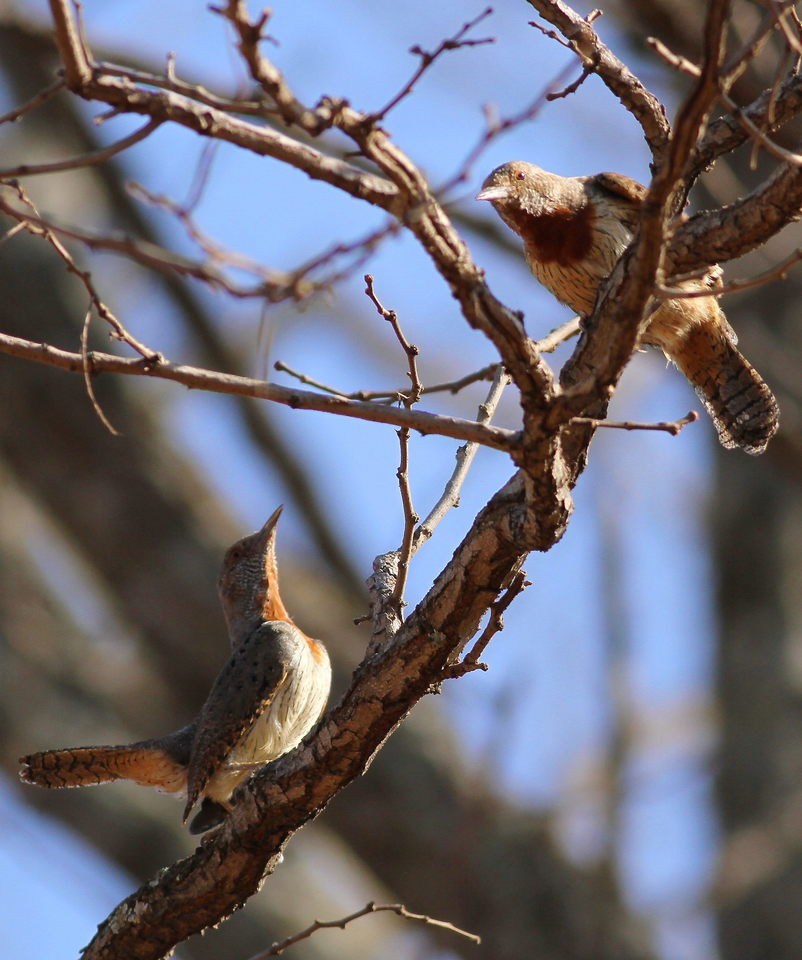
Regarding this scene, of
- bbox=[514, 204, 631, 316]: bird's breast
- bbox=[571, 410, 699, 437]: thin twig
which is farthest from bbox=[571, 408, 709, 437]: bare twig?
bbox=[514, 204, 631, 316]: bird's breast

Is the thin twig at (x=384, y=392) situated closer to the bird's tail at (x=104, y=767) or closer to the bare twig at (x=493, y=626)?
the bare twig at (x=493, y=626)

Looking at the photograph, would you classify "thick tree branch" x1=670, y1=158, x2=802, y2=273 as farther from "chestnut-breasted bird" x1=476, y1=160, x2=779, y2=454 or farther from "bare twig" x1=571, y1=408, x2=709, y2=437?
"chestnut-breasted bird" x1=476, y1=160, x2=779, y2=454

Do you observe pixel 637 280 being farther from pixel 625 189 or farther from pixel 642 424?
pixel 625 189

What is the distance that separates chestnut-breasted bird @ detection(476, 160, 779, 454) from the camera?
193 inches

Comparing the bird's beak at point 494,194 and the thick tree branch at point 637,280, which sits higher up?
the bird's beak at point 494,194

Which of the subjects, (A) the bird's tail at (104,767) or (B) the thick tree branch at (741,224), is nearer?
(B) the thick tree branch at (741,224)

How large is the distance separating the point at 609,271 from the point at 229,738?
250 cm

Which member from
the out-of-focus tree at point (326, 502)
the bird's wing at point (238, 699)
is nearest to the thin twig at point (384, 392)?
the out-of-focus tree at point (326, 502)

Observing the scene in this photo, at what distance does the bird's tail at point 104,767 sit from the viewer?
4754 millimetres

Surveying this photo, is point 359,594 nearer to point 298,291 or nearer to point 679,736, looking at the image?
point 679,736

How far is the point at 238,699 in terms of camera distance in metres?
5.25

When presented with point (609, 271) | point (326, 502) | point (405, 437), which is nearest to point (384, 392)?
point (405, 437)

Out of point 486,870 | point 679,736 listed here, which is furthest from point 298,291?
point 679,736

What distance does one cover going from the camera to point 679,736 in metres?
14.5
